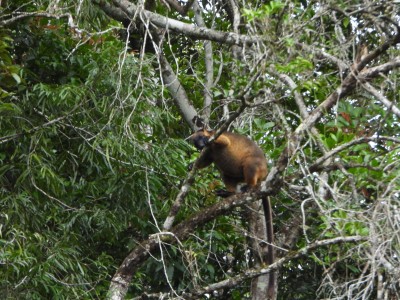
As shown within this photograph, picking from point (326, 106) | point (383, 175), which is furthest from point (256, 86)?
point (383, 175)

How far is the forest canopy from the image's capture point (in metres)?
6.28

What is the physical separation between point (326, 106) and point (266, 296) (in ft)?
7.28

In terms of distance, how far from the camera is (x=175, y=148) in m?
8.38

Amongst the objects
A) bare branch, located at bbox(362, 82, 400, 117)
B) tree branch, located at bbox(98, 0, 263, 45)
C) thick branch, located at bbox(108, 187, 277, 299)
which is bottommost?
thick branch, located at bbox(108, 187, 277, 299)

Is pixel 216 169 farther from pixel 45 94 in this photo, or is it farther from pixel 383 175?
pixel 383 175

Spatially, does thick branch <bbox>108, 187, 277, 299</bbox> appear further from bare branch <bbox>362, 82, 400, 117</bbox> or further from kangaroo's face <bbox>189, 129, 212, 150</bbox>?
kangaroo's face <bbox>189, 129, 212, 150</bbox>

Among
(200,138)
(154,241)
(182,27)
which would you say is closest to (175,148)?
(200,138)

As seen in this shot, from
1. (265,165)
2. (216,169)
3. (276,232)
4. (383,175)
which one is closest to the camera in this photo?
(383,175)

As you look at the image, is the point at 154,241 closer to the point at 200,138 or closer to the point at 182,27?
the point at 200,138

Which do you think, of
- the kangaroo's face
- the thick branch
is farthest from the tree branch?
the thick branch

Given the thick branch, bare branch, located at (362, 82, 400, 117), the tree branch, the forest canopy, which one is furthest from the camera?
the tree branch

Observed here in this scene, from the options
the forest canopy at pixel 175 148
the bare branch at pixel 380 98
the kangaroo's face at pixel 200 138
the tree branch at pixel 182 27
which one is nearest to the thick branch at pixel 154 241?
the forest canopy at pixel 175 148

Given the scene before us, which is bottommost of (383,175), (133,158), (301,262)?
(301,262)

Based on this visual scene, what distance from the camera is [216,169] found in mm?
9602
